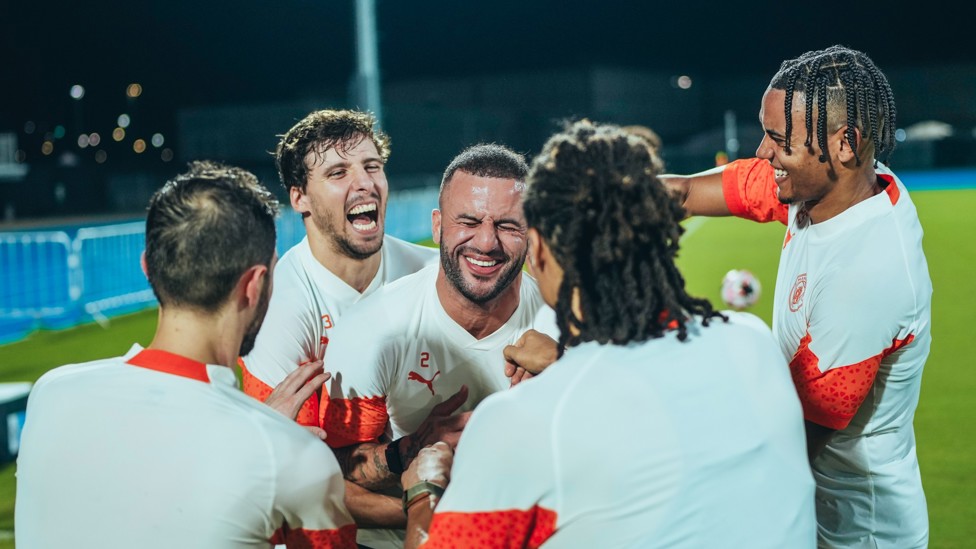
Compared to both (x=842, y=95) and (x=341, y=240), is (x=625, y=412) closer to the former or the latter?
(x=842, y=95)

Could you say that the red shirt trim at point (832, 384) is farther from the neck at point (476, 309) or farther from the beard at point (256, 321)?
the beard at point (256, 321)

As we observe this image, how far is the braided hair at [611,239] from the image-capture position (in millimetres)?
2127

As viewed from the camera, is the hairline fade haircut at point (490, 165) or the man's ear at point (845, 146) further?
the hairline fade haircut at point (490, 165)

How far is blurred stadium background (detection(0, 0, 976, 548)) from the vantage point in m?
13.6

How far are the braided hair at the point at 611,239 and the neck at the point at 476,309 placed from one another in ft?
4.53

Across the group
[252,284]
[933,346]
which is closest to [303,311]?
[252,284]

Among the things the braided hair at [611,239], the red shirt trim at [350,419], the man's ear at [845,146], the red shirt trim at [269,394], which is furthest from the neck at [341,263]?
the braided hair at [611,239]

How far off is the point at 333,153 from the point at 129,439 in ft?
8.48

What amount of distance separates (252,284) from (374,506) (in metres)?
1.17

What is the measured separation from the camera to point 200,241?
237 cm

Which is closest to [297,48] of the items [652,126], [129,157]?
[652,126]

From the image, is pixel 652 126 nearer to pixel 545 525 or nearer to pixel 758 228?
pixel 758 228

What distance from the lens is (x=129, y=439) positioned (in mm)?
2217

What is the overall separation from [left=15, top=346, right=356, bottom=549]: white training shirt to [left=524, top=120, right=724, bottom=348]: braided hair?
28.4 inches
